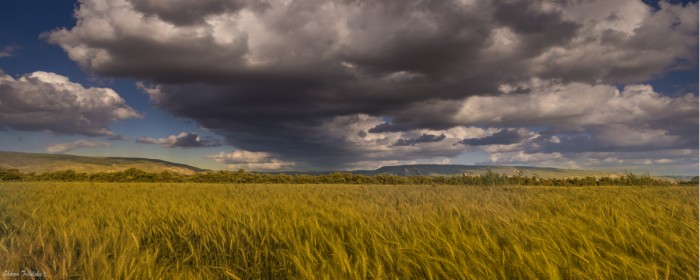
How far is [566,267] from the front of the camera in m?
2.24

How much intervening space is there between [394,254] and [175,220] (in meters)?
3.13

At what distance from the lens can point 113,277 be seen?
2.58 meters

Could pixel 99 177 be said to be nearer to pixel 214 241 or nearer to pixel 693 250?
pixel 214 241

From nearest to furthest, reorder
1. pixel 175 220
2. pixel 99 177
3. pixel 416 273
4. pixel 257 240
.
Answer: pixel 416 273, pixel 257 240, pixel 175 220, pixel 99 177

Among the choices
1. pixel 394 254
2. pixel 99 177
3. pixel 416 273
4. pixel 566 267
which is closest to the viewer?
pixel 566 267

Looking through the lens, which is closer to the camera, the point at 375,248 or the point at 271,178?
the point at 375,248

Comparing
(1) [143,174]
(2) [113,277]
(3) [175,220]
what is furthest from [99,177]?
(2) [113,277]

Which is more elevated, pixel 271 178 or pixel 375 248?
pixel 375 248

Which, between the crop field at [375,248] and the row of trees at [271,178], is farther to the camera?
the row of trees at [271,178]

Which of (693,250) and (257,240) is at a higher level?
(693,250)

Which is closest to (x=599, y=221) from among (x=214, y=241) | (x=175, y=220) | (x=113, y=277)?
(x=214, y=241)

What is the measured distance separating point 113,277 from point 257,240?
1.44 m

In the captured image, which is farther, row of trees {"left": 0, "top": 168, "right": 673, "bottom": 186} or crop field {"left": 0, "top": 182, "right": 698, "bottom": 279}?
row of trees {"left": 0, "top": 168, "right": 673, "bottom": 186}

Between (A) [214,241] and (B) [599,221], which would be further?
(A) [214,241]
